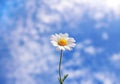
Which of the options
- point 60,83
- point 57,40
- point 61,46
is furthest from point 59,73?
point 57,40

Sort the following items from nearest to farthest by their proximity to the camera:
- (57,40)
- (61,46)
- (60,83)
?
(60,83)
(61,46)
(57,40)

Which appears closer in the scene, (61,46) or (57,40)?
(61,46)

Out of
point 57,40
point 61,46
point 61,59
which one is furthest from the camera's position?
point 57,40

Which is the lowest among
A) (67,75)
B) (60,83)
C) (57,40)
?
(60,83)

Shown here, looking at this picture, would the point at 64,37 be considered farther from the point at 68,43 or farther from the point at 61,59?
the point at 61,59

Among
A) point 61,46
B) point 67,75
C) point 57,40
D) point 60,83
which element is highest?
point 57,40

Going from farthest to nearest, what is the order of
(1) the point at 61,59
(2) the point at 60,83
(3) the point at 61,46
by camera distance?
(3) the point at 61,46 < (1) the point at 61,59 < (2) the point at 60,83

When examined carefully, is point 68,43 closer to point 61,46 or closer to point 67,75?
point 61,46

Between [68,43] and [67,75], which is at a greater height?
[68,43]

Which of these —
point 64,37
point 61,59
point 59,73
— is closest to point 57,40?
point 64,37
